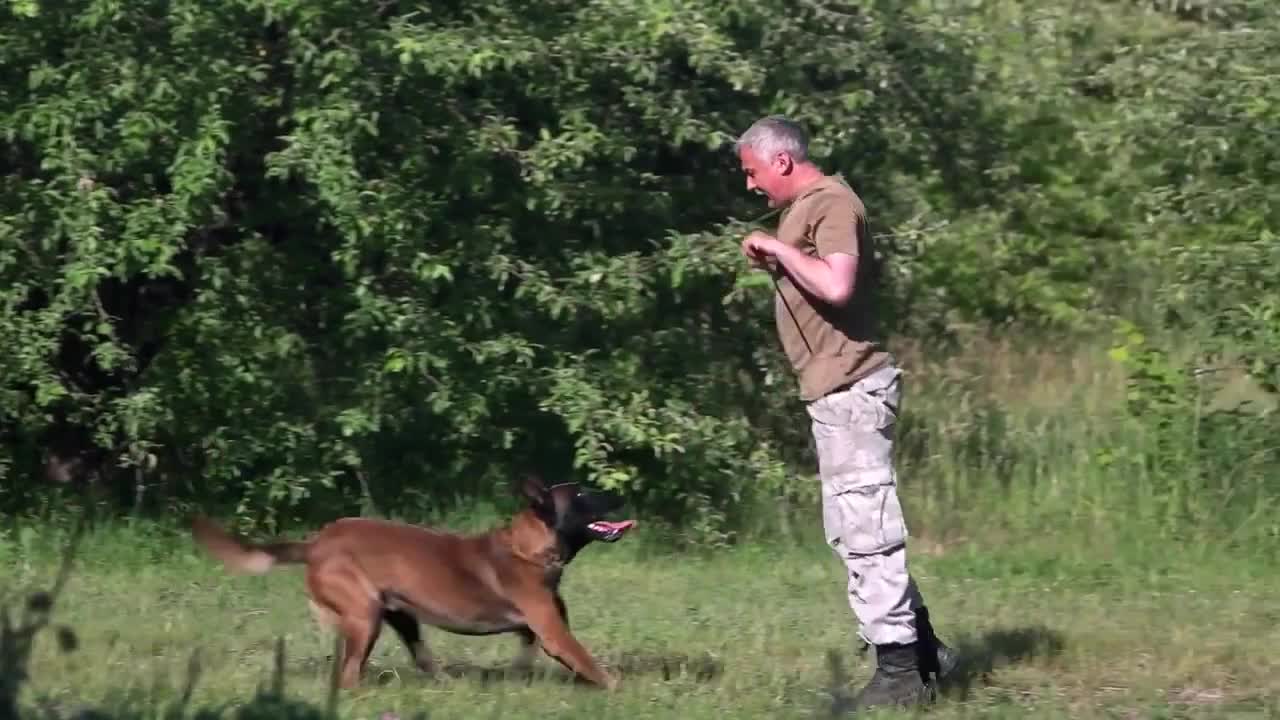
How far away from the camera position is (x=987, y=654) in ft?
26.6

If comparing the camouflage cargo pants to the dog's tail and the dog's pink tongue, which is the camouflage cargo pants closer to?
the dog's pink tongue

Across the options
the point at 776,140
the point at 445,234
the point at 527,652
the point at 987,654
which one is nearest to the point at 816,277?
the point at 776,140

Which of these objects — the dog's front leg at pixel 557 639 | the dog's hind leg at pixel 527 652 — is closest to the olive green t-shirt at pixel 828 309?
the dog's front leg at pixel 557 639

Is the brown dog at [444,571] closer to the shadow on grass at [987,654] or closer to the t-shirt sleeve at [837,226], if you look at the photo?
the shadow on grass at [987,654]

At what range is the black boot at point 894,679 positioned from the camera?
6820 mm

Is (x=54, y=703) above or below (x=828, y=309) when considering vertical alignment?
below

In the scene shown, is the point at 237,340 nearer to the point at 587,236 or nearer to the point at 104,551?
the point at 104,551

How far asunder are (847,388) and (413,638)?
2071 millimetres

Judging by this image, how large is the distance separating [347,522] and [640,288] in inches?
146

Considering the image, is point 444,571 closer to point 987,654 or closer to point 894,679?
point 894,679

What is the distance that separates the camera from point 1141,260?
45.4 ft

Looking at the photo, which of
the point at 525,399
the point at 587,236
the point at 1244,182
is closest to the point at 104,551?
the point at 525,399

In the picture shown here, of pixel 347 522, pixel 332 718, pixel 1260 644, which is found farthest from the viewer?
pixel 1260 644

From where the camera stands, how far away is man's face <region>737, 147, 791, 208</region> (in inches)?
265
